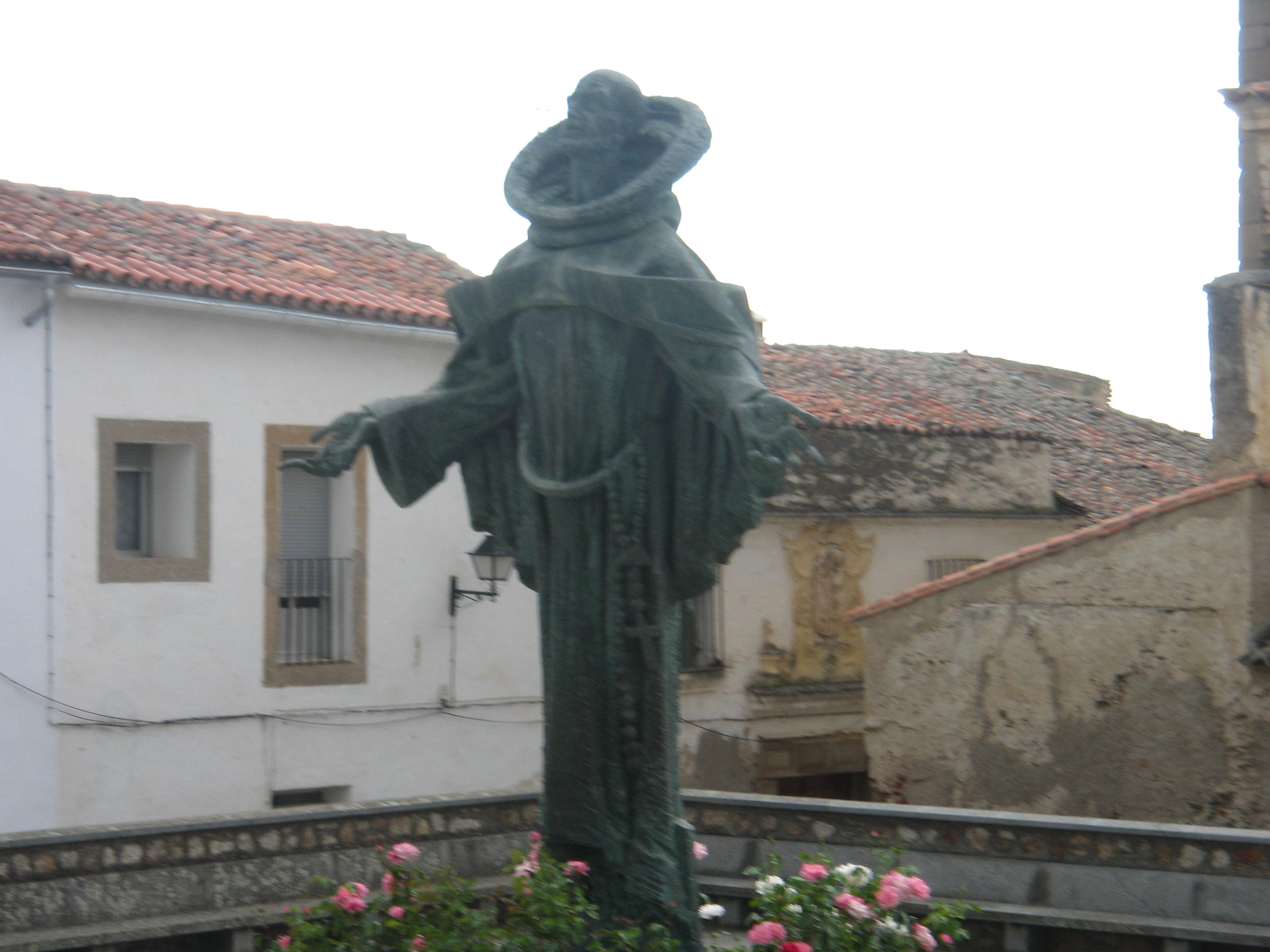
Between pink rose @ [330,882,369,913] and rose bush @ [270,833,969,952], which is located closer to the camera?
rose bush @ [270,833,969,952]

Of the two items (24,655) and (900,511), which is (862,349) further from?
(24,655)

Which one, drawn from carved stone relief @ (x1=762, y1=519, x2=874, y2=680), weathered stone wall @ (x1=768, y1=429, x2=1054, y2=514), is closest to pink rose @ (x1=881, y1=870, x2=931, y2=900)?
weathered stone wall @ (x1=768, y1=429, x2=1054, y2=514)

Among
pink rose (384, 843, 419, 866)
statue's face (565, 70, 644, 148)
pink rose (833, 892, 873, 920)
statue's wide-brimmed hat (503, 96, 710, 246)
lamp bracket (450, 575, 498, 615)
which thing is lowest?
pink rose (833, 892, 873, 920)

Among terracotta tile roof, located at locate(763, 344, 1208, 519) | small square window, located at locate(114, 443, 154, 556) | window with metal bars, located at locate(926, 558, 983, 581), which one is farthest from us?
terracotta tile roof, located at locate(763, 344, 1208, 519)

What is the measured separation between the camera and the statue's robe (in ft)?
14.1

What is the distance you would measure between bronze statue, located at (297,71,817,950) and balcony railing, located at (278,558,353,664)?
8349mm

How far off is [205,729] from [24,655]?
1.50 m

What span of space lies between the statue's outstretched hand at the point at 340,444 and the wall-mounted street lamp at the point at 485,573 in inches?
278

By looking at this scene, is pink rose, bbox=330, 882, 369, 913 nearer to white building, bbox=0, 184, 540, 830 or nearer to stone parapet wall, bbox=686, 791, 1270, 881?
stone parapet wall, bbox=686, 791, 1270, 881

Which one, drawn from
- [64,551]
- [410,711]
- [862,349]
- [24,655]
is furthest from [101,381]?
[862,349]

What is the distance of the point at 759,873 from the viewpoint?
13.4 feet

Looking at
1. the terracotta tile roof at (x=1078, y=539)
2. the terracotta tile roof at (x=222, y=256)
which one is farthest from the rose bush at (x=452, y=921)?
the terracotta tile roof at (x=222, y=256)

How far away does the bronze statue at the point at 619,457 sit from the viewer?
4.31 meters

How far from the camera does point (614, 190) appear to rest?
456cm
